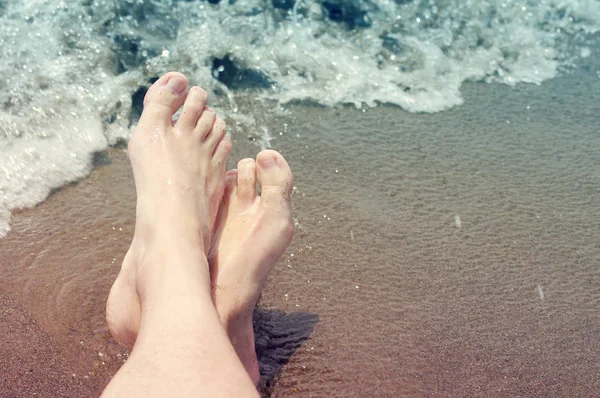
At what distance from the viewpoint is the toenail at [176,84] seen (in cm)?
185

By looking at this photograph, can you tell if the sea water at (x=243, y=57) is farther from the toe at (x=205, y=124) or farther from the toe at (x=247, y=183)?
the toe at (x=247, y=183)

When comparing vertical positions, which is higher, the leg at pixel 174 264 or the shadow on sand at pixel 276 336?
the leg at pixel 174 264

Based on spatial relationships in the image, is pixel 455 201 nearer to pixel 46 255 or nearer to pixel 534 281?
pixel 534 281

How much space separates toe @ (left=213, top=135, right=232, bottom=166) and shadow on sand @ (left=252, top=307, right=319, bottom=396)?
1.48 ft

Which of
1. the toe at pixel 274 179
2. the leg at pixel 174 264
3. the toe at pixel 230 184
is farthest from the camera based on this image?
the toe at pixel 230 184

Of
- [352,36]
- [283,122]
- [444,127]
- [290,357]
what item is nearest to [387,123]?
[444,127]

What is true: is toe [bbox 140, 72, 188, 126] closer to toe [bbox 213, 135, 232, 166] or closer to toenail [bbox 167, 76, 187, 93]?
toenail [bbox 167, 76, 187, 93]

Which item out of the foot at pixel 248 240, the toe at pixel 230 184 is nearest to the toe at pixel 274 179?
the foot at pixel 248 240

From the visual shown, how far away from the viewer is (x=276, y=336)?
161cm

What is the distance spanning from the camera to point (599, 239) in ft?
6.39

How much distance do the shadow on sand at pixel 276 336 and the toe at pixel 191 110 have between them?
57 centimetres

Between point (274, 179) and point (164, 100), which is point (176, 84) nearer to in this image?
Answer: point (164, 100)

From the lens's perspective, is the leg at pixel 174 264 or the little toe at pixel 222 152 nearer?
the leg at pixel 174 264

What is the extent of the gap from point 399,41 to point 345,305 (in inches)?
68.5
